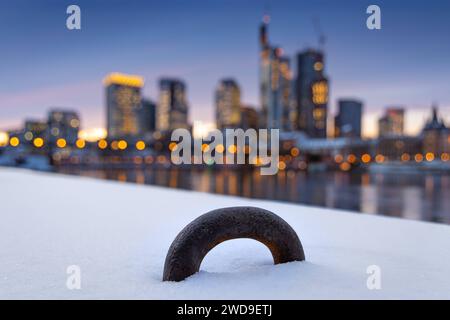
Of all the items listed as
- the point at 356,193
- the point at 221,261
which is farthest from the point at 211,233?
the point at 356,193

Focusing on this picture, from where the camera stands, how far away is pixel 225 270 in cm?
535

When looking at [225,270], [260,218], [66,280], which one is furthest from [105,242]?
[260,218]

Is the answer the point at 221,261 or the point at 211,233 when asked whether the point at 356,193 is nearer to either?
the point at 221,261

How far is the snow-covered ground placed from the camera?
174 inches

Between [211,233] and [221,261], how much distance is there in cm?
121

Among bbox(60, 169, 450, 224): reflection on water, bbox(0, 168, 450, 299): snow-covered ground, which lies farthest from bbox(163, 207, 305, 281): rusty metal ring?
bbox(60, 169, 450, 224): reflection on water

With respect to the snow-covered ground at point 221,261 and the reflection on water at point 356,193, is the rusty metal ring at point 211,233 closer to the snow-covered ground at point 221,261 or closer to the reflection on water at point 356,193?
the snow-covered ground at point 221,261

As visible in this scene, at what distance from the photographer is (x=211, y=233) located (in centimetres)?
476

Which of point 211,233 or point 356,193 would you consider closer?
point 211,233

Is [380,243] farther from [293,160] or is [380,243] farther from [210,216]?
[293,160]

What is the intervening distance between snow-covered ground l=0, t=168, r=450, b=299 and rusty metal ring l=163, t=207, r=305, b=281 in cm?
18

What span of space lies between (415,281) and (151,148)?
630 ft

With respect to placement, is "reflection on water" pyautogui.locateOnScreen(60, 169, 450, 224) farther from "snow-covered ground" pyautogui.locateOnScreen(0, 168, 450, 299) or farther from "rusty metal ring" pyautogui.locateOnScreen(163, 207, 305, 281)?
"rusty metal ring" pyautogui.locateOnScreen(163, 207, 305, 281)
